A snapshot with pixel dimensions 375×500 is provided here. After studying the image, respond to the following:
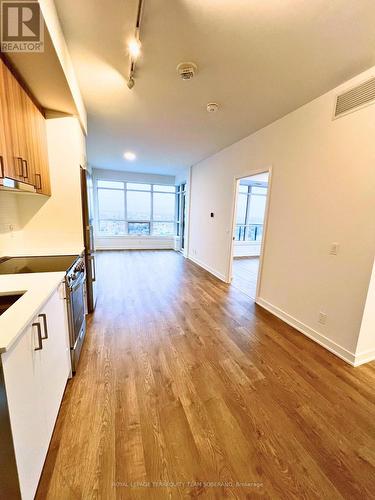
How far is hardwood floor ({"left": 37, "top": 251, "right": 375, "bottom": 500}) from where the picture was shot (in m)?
1.17

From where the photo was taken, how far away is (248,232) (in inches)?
286

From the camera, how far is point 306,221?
261 cm

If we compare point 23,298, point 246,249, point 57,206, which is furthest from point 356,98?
point 246,249

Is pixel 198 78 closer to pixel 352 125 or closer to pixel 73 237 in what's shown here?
pixel 352 125

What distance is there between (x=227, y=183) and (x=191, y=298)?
2.45 metres

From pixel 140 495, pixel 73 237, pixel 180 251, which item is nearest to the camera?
pixel 140 495

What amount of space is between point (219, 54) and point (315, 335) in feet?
10.1

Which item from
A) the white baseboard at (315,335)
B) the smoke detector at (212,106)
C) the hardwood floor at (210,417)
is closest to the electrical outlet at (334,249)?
the white baseboard at (315,335)

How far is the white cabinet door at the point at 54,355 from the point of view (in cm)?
125

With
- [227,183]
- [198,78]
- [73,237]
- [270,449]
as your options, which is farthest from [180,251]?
Answer: [270,449]

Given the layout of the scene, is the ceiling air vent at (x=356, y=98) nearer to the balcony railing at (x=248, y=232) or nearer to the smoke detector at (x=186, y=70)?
the smoke detector at (x=186, y=70)

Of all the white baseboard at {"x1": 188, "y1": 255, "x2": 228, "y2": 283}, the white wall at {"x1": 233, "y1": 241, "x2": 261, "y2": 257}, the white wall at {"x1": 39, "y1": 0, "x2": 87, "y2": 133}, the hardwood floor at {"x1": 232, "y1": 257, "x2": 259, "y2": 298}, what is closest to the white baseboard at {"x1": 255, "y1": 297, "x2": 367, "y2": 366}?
the hardwood floor at {"x1": 232, "y1": 257, "x2": 259, "y2": 298}

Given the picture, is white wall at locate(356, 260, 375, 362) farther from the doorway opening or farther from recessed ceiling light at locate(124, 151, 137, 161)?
the doorway opening

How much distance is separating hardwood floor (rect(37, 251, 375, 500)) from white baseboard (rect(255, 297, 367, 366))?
0.29 feet
